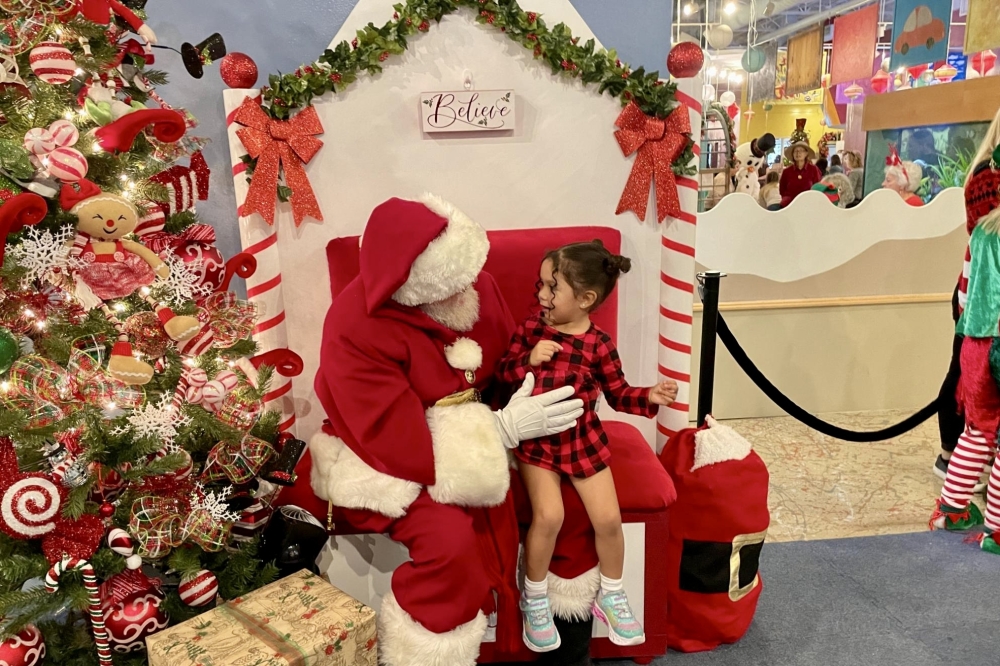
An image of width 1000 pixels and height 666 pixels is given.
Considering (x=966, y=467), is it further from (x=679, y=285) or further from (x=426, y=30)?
(x=426, y=30)

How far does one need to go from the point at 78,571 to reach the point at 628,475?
5.04 ft

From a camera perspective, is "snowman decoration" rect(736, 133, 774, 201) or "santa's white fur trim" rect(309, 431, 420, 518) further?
"snowman decoration" rect(736, 133, 774, 201)

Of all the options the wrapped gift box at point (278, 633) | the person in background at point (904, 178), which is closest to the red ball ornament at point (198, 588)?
the wrapped gift box at point (278, 633)

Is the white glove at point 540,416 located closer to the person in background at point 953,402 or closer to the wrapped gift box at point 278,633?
the wrapped gift box at point 278,633

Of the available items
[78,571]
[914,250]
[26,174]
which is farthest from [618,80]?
[914,250]

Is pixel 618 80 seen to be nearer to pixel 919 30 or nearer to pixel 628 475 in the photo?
pixel 628 475

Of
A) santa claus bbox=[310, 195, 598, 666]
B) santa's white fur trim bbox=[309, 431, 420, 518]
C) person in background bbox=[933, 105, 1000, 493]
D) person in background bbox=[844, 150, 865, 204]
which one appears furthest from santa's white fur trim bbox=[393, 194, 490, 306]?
person in background bbox=[844, 150, 865, 204]

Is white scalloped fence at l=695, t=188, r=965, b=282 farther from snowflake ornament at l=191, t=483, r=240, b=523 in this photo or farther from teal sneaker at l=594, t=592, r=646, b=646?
snowflake ornament at l=191, t=483, r=240, b=523

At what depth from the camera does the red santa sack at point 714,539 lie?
7.22 feet

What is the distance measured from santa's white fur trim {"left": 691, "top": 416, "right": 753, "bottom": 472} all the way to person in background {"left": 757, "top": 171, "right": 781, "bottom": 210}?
7.76ft

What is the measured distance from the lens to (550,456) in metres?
2.03

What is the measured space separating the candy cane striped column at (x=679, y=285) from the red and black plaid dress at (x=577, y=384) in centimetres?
61

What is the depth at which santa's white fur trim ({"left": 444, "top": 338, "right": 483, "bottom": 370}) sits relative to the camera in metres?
2.00

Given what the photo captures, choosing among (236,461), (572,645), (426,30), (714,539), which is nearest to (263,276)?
(236,461)
